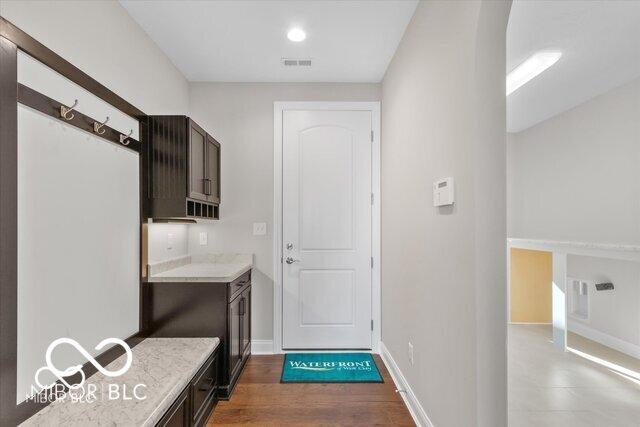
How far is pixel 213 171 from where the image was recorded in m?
2.95

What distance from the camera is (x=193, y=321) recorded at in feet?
7.54

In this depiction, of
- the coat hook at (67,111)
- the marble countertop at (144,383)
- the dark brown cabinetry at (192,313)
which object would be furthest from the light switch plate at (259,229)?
the coat hook at (67,111)

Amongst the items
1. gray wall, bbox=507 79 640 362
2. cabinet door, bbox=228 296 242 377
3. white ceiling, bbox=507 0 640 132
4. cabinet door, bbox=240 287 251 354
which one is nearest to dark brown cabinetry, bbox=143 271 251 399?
cabinet door, bbox=228 296 242 377

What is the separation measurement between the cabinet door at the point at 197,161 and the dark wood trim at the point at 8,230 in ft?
3.63

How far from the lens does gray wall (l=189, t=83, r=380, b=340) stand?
3230mm

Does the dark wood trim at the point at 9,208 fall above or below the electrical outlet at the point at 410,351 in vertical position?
above

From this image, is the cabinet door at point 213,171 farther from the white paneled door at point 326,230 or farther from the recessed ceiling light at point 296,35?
the recessed ceiling light at point 296,35

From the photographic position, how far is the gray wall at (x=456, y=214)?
52.6 inches

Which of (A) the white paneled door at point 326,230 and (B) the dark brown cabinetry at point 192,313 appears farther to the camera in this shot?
(A) the white paneled door at point 326,230

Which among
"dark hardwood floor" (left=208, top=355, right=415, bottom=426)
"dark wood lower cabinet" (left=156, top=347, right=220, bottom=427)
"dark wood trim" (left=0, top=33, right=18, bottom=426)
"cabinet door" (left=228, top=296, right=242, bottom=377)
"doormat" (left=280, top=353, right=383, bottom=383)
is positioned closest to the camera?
"dark wood trim" (left=0, top=33, right=18, bottom=426)

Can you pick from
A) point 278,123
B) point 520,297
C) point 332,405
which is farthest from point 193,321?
point 520,297

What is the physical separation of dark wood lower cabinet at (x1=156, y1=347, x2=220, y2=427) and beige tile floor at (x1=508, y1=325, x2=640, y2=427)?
1.79m

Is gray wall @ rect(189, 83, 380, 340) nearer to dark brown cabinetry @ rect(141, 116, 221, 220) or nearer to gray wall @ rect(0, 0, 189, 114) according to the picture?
gray wall @ rect(0, 0, 189, 114)

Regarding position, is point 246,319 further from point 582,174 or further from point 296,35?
point 582,174
